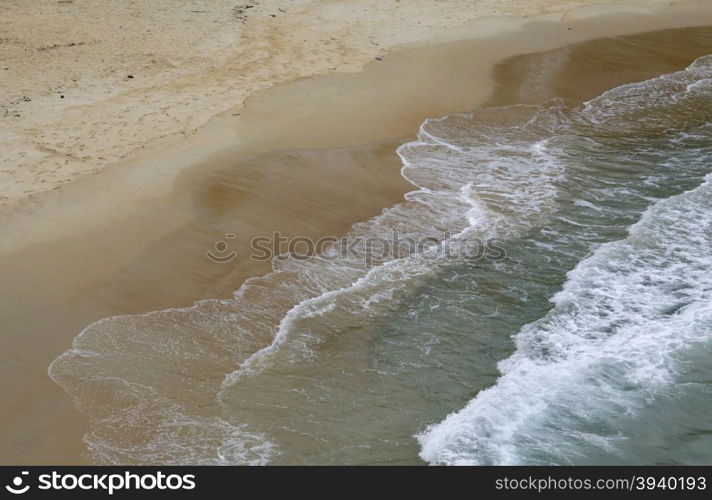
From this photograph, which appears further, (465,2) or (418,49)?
(465,2)

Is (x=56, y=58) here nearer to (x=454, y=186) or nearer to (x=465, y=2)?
(x=454, y=186)

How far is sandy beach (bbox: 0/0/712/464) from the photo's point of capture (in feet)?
27.9

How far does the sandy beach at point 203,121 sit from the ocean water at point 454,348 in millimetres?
449

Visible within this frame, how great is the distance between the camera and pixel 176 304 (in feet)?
27.6

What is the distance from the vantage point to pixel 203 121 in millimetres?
11891

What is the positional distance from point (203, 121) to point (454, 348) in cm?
563

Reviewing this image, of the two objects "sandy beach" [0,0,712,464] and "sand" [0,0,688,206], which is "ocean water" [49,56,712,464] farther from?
"sand" [0,0,688,206]

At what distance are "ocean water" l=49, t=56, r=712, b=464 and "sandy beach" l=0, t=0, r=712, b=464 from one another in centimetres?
45

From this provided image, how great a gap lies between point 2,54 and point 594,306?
1006 cm

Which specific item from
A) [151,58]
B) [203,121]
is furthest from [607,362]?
[151,58]

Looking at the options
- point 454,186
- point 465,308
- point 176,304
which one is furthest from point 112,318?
point 454,186

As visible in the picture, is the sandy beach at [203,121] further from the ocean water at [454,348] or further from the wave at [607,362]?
the wave at [607,362]
